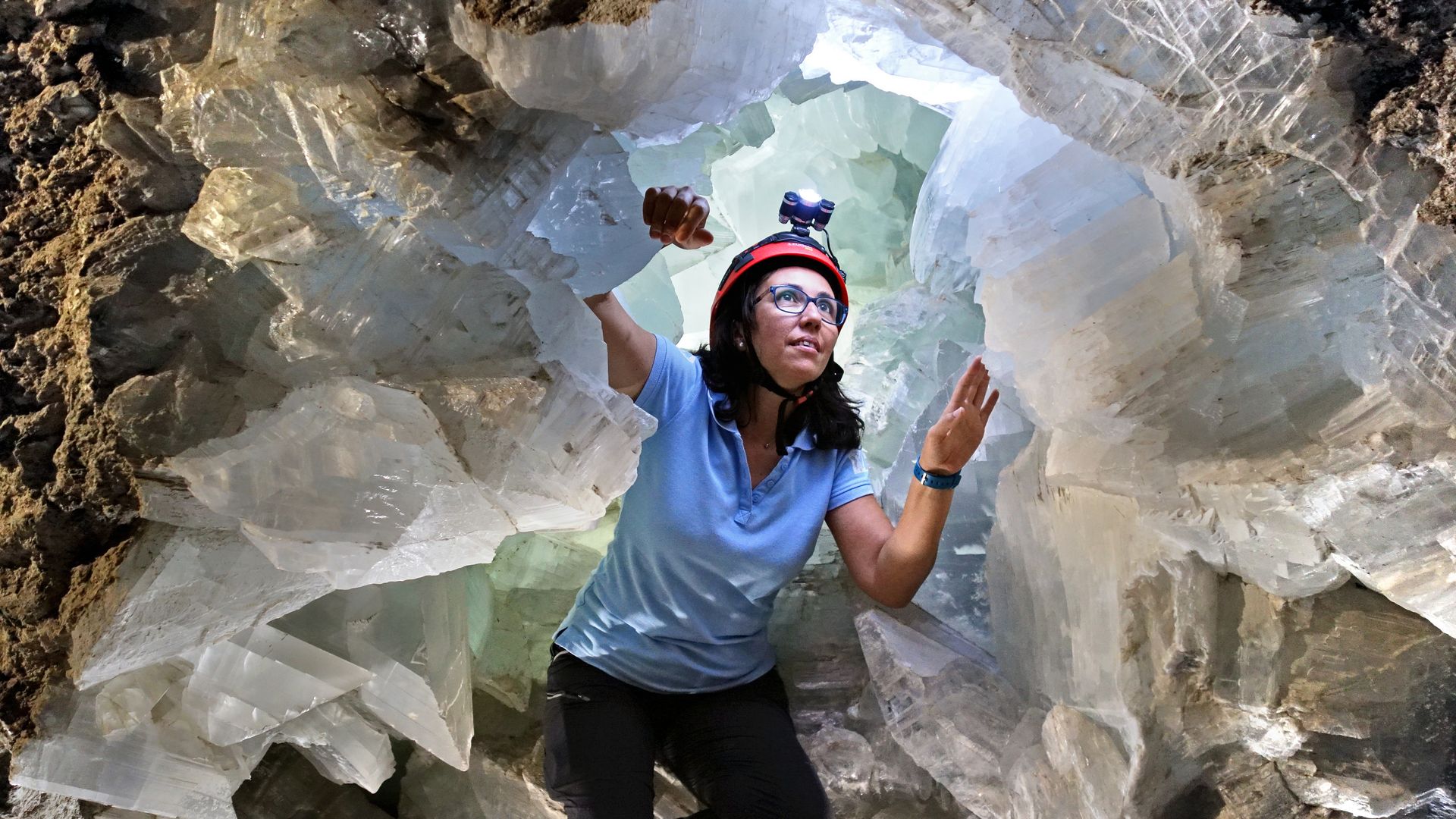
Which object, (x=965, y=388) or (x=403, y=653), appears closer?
(x=965, y=388)

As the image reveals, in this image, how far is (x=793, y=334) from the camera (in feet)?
6.34

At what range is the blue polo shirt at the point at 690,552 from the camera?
6.31ft

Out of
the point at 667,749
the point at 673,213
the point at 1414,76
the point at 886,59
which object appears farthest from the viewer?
the point at 886,59

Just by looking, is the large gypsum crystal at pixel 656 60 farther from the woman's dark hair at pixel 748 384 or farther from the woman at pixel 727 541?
the woman's dark hair at pixel 748 384

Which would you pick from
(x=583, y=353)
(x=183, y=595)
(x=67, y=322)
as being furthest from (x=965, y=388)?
(x=67, y=322)

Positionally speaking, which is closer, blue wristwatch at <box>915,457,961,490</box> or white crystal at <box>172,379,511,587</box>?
white crystal at <box>172,379,511,587</box>

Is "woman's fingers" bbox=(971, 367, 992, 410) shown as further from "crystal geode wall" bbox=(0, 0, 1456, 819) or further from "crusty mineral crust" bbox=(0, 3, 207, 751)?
"crusty mineral crust" bbox=(0, 3, 207, 751)

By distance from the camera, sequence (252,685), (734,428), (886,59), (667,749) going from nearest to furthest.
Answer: (252,685) < (667,749) < (734,428) < (886,59)

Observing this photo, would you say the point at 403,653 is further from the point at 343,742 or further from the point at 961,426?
the point at 961,426

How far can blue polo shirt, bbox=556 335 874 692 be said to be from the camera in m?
1.92

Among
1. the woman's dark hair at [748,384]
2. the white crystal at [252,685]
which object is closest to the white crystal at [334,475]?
the white crystal at [252,685]

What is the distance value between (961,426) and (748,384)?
0.52 m

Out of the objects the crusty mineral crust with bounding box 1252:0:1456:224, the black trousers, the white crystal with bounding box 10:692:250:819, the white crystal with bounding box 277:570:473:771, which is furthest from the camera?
the white crystal with bounding box 277:570:473:771

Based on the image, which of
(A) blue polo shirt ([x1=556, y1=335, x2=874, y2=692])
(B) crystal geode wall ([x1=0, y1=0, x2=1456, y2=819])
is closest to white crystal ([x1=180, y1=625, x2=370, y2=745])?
(B) crystal geode wall ([x1=0, y1=0, x2=1456, y2=819])
